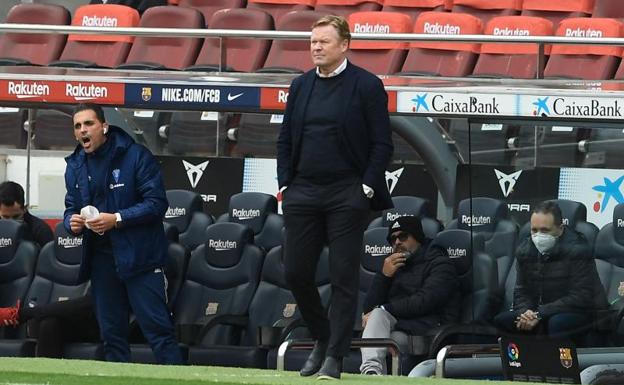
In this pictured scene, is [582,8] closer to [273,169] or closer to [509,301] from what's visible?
[273,169]

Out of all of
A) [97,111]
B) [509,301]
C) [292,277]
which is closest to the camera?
[292,277]

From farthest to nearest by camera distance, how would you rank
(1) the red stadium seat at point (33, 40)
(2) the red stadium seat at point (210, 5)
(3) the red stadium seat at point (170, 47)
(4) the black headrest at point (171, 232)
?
(2) the red stadium seat at point (210, 5) → (3) the red stadium seat at point (170, 47) → (1) the red stadium seat at point (33, 40) → (4) the black headrest at point (171, 232)

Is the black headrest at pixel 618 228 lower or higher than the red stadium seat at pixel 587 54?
lower

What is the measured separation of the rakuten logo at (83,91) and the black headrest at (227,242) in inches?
58.1

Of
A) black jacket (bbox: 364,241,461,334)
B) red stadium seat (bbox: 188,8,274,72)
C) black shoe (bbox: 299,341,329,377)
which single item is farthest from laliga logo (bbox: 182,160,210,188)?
black shoe (bbox: 299,341,329,377)

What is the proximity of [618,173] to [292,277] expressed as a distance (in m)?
3.85

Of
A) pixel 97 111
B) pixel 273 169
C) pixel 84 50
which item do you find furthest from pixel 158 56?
pixel 97 111

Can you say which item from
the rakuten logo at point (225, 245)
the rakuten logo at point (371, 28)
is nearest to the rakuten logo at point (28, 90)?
the rakuten logo at point (225, 245)

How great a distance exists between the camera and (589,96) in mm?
11281

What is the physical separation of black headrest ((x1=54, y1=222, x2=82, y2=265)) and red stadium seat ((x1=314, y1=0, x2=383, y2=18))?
5145 mm

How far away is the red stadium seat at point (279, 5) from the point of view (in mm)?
18000

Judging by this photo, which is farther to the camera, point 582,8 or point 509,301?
point 582,8

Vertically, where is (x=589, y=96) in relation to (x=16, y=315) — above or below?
above

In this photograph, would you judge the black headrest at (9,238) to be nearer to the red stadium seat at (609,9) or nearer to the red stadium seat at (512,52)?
the red stadium seat at (512,52)
